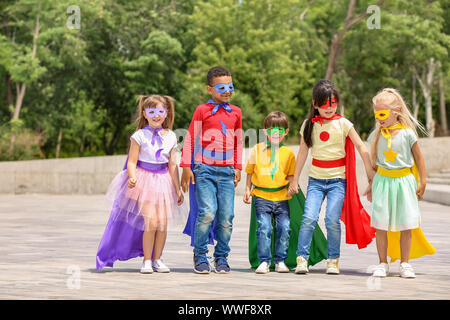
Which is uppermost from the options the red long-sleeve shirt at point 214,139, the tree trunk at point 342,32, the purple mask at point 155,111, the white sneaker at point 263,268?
the tree trunk at point 342,32

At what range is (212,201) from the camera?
23.7 feet

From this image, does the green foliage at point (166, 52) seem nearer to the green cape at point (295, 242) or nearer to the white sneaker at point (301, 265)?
the green cape at point (295, 242)

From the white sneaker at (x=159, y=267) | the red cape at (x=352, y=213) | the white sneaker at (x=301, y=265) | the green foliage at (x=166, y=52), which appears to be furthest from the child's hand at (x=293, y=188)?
the green foliage at (x=166, y=52)

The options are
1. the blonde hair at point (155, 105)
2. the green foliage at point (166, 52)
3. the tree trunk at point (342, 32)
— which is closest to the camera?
the blonde hair at point (155, 105)

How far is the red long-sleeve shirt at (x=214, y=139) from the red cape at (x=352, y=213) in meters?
0.97

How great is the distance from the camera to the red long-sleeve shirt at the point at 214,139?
7250mm

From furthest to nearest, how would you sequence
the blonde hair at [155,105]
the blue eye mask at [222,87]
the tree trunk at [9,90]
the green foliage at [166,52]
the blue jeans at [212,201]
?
1. the tree trunk at [9,90]
2. the green foliage at [166,52]
3. the blonde hair at [155,105]
4. the blue eye mask at [222,87]
5. the blue jeans at [212,201]

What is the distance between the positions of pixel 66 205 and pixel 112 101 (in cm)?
2228

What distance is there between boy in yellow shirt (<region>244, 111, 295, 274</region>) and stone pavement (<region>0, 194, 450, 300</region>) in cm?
29

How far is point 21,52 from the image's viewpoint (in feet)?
104

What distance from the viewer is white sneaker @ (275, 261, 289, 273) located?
7.25 m

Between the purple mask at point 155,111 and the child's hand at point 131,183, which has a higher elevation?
the purple mask at point 155,111

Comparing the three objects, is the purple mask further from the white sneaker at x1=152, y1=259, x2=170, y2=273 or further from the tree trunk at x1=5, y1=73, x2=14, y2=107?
the tree trunk at x1=5, y1=73, x2=14, y2=107
